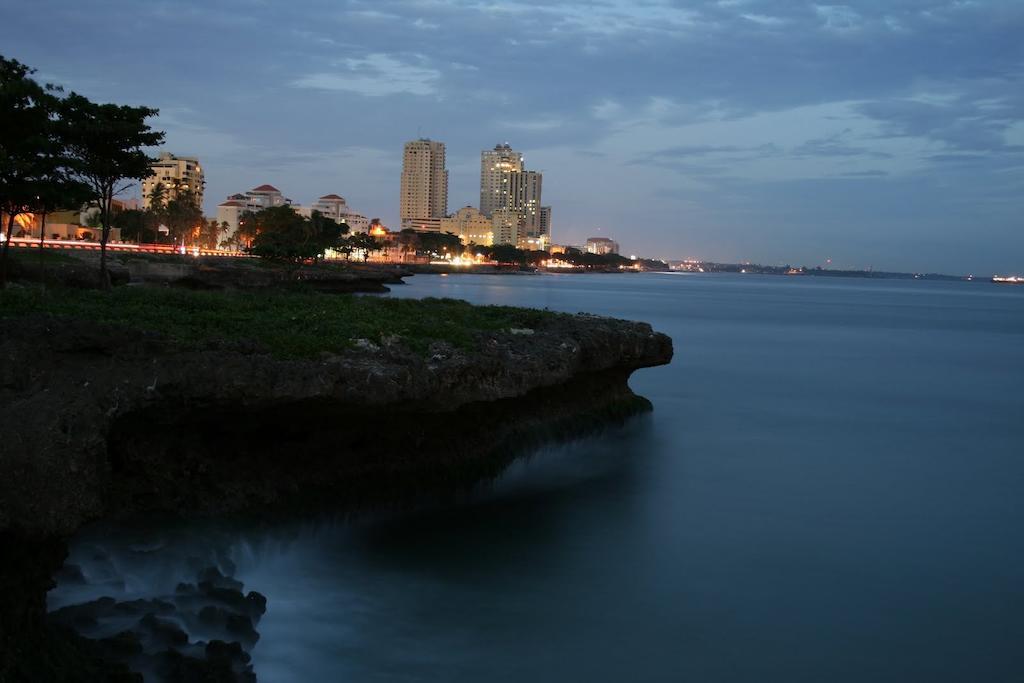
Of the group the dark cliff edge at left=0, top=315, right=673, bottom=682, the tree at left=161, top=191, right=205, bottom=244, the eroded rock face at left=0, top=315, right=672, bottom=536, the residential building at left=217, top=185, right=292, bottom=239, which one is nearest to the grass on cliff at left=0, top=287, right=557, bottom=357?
the dark cliff edge at left=0, top=315, right=673, bottom=682

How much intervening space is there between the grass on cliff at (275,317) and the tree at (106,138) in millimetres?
11592

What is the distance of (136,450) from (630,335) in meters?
11.0

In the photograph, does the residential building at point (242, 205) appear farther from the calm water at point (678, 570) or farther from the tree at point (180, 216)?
the calm water at point (678, 570)

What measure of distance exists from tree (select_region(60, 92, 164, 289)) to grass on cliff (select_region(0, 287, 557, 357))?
38.0ft

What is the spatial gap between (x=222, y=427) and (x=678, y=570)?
6.87 m

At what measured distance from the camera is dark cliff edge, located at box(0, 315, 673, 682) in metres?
7.40

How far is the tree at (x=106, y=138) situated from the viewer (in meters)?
27.0

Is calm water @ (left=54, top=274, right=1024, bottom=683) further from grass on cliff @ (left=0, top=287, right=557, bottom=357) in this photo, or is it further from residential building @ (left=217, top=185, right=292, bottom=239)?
residential building @ (left=217, top=185, right=292, bottom=239)

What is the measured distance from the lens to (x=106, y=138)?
27.5 meters

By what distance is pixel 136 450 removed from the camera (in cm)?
1187

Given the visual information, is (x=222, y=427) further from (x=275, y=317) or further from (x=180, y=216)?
(x=180, y=216)

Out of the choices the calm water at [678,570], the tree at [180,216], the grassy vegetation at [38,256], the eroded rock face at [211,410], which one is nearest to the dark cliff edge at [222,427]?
the eroded rock face at [211,410]

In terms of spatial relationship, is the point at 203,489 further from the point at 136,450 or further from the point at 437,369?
the point at 437,369

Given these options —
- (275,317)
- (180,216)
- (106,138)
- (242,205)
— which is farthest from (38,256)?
(242,205)
